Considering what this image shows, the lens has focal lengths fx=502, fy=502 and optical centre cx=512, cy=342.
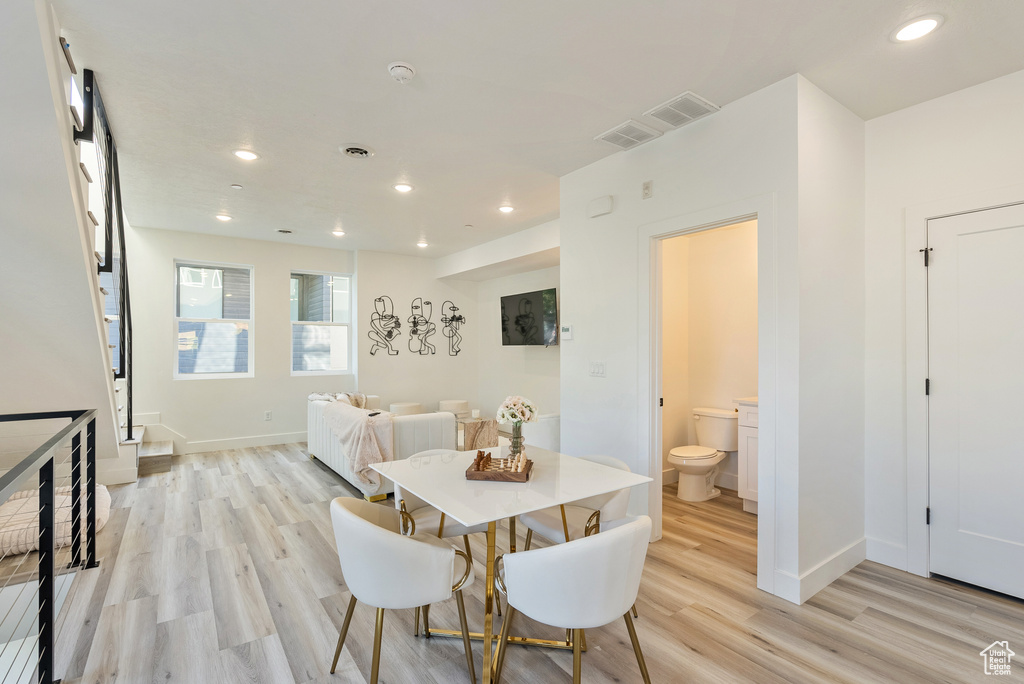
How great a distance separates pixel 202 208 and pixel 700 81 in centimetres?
465

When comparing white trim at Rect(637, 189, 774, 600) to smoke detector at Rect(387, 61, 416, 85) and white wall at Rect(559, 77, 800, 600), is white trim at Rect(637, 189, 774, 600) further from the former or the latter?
smoke detector at Rect(387, 61, 416, 85)

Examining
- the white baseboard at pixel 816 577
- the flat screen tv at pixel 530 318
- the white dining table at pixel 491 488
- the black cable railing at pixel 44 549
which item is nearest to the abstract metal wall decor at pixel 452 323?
the flat screen tv at pixel 530 318

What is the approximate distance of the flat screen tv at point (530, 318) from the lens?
6.29 metres

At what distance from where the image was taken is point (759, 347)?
2674 mm

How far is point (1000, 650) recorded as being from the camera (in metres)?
2.11

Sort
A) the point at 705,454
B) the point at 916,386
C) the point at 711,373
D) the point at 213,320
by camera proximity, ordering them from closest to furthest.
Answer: the point at 916,386 → the point at 705,454 → the point at 711,373 → the point at 213,320

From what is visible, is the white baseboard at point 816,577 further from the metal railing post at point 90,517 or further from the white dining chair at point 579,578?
the metal railing post at point 90,517

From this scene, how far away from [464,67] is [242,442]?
5745 mm

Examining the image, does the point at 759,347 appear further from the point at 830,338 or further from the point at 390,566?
the point at 390,566

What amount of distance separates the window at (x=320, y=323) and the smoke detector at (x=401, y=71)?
4.98 metres

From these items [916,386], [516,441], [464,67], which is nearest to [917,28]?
[916,386]

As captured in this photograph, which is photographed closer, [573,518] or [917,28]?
[917,28]

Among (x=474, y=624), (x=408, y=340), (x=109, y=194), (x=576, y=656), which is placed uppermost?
(x=109, y=194)

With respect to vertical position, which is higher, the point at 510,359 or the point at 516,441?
the point at 510,359
